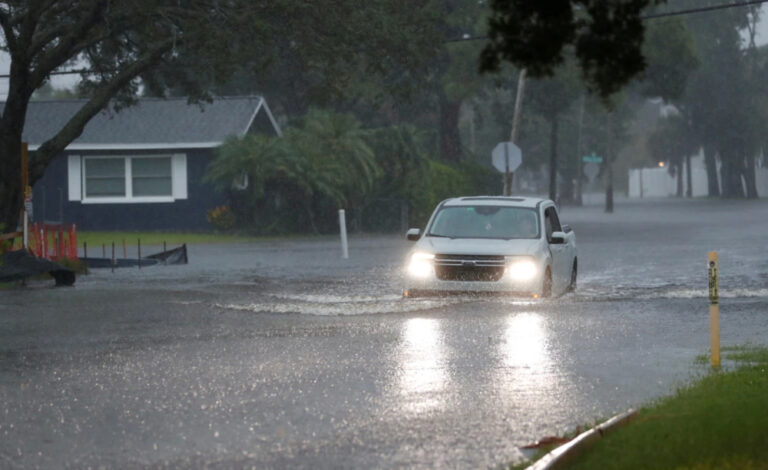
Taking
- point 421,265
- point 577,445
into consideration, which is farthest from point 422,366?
point 421,265

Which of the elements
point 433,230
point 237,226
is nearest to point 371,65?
point 433,230

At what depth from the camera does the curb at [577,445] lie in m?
7.46

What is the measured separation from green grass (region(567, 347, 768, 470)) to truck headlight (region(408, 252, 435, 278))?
8.33 metres

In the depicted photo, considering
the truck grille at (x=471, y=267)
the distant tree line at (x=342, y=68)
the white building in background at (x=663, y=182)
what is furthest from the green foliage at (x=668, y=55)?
the white building in background at (x=663, y=182)

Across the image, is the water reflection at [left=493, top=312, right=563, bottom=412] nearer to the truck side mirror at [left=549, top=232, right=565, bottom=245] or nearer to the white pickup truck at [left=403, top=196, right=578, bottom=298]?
the white pickup truck at [left=403, top=196, right=578, bottom=298]

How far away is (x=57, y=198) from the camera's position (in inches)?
1951

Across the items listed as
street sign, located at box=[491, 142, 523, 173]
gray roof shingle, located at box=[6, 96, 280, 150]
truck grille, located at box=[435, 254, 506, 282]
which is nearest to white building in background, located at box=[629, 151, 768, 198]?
gray roof shingle, located at box=[6, 96, 280, 150]

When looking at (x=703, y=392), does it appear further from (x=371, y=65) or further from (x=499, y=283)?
(x=371, y=65)

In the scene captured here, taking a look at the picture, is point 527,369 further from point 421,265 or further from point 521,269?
point 421,265

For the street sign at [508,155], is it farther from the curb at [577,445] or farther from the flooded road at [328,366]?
the curb at [577,445]

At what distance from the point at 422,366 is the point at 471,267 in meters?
6.41

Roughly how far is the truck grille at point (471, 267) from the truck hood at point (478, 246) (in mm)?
71

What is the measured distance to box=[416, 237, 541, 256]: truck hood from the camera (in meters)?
18.8

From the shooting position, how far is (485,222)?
20.2m
